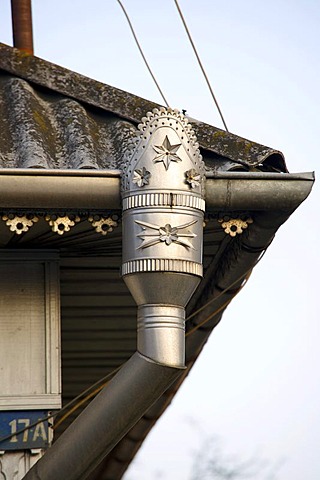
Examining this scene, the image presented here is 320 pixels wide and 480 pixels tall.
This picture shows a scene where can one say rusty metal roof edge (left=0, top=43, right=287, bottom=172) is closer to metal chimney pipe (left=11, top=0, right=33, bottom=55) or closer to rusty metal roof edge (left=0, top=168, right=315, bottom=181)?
rusty metal roof edge (left=0, top=168, right=315, bottom=181)

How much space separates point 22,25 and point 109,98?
1.87 metres

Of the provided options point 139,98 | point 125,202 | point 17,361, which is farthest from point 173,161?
point 17,361

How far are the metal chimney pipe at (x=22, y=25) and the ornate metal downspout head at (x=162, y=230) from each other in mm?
2404

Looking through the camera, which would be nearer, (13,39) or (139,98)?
(139,98)

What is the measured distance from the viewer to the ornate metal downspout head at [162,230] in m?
9.57

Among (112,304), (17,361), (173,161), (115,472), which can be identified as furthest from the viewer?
(115,472)

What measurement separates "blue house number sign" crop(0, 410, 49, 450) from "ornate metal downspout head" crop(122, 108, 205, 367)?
0.98m

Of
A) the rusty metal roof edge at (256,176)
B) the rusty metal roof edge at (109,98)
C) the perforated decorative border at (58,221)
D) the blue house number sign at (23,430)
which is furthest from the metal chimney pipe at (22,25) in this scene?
the blue house number sign at (23,430)

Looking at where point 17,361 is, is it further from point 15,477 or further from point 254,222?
point 254,222

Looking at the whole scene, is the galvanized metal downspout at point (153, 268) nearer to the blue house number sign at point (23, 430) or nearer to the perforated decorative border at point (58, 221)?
the perforated decorative border at point (58, 221)

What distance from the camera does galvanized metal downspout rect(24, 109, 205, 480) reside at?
957 centimetres

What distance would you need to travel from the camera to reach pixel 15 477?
1005 cm

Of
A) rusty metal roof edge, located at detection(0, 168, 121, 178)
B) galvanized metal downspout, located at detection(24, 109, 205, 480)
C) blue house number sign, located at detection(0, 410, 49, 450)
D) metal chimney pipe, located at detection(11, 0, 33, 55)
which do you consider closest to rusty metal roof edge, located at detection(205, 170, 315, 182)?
galvanized metal downspout, located at detection(24, 109, 205, 480)

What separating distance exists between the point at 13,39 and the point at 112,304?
2.27 m
